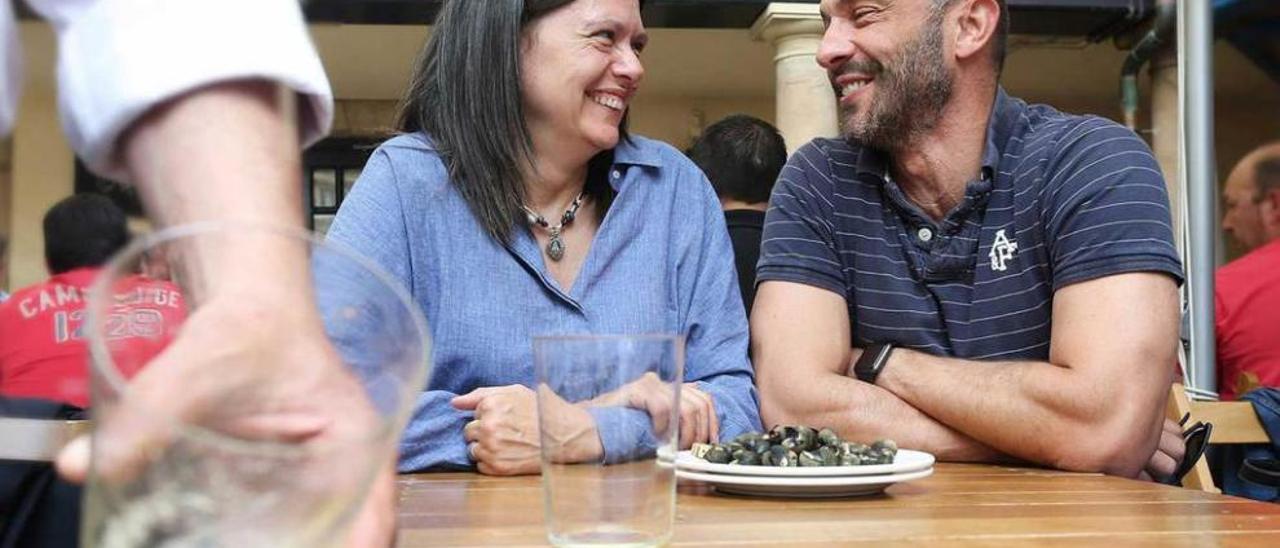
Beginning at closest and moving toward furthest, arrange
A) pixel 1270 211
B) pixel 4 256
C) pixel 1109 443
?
pixel 4 256 < pixel 1109 443 < pixel 1270 211

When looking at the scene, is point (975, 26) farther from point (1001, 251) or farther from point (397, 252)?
point (397, 252)

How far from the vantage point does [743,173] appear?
12.0 feet

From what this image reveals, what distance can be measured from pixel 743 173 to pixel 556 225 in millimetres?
1519

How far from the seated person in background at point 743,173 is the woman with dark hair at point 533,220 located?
113cm

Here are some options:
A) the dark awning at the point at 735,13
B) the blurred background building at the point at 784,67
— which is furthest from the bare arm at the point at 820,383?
the dark awning at the point at 735,13

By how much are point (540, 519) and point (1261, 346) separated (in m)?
3.25

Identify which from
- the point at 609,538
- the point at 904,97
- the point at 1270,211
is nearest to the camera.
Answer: the point at 609,538

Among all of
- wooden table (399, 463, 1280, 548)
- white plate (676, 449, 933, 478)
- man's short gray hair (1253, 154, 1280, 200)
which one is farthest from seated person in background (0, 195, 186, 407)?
man's short gray hair (1253, 154, 1280, 200)

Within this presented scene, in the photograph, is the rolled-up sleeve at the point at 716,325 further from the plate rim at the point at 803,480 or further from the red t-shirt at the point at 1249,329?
the red t-shirt at the point at 1249,329

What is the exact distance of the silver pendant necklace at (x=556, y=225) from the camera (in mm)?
2176

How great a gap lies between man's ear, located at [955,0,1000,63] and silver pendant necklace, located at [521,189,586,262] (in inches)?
31.0

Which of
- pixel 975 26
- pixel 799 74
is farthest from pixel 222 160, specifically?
pixel 799 74

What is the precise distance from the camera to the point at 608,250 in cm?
216

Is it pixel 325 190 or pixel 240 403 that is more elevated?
pixel 325 190
